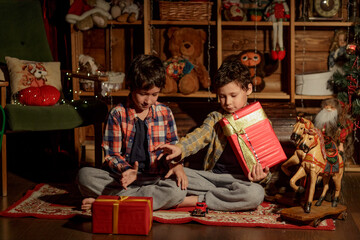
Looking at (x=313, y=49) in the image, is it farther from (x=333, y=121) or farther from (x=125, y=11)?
(x=125, y=11)

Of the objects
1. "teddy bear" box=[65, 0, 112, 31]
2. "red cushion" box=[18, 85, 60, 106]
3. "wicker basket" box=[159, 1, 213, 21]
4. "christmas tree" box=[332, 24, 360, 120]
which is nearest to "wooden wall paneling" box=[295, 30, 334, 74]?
"christmas tree" box=[332, 24, 360, 120]

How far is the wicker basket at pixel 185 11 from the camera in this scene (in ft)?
11.1

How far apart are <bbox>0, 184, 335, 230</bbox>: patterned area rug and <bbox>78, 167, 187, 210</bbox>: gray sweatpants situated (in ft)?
0.18

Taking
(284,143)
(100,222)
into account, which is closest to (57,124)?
(100,222)

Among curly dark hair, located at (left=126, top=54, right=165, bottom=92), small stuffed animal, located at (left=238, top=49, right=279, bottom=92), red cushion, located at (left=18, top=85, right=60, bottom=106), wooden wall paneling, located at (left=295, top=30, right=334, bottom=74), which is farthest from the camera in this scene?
wooden wall paneling, located at (left=295, top=30, right=334, bottom=74)

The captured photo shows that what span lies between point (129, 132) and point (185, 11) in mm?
1438

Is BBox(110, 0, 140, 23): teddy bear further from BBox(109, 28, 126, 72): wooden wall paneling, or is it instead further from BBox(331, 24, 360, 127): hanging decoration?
BBox(331, 24, 360, 127): hanging decoration

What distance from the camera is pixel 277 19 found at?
3373 mm

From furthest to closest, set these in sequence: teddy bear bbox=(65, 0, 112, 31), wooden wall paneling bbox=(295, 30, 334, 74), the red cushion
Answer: wooden wall paneling bbox=(295, 30, 334, 74)
teddy bear bbox=(65, 0, 112, 31)
the red cushion

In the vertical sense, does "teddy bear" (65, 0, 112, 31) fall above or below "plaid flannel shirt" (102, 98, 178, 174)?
above

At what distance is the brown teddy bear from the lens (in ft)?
11.0

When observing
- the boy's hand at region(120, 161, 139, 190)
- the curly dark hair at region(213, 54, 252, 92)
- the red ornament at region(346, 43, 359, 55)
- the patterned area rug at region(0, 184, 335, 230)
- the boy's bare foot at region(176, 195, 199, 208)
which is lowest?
the patterned area rug at region(0, 184, 335, 230)

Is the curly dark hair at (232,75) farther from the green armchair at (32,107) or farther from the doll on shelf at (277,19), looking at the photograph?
the doll on shelf at (277,19)

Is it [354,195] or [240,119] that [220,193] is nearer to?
[240,119]
